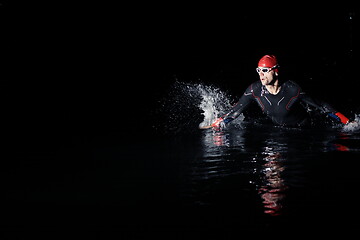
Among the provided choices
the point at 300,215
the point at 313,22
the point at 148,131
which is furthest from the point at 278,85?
the point at 313,22

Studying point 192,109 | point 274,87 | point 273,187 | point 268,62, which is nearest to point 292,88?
point 274,87

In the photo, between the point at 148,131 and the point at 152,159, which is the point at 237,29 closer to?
the point at 148,131

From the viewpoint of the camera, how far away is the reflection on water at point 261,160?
4695mm

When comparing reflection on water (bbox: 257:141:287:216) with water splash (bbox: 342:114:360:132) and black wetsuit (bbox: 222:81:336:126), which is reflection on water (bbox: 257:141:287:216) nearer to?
water splash (bbox: 342:114:360:132)

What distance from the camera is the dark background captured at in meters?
7.09

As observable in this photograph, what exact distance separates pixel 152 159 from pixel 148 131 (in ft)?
10.9

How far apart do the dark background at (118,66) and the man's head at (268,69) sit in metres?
2.35

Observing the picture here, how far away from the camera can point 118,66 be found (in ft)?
54.5

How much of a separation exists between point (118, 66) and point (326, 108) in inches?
384

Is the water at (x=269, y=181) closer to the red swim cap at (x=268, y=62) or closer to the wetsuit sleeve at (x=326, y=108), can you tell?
the wetsuit sleeve at (x=326, y=108)

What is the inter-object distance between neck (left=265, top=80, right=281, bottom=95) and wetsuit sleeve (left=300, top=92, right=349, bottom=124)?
46 cm

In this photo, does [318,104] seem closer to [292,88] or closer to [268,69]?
[292,88]

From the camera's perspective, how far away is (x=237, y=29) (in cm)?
2117

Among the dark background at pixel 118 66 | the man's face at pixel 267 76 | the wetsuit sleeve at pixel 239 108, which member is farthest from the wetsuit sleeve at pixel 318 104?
the dark background at pixel 118 66
